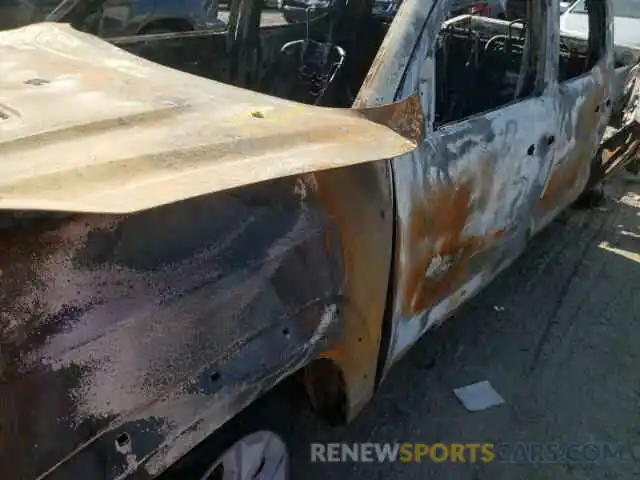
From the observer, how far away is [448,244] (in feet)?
8.11

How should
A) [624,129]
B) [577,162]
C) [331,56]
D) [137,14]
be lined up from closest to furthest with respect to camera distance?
1. [331,56]
2. [577,162]
3. [624,129]
4. [137,14]

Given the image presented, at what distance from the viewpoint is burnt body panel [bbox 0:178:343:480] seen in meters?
1.30

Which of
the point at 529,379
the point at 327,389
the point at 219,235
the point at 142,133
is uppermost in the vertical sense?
the point at 142,133

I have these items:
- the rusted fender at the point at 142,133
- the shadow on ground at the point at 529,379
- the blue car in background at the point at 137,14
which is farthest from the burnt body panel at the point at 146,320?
the blue car in background at the point at 137,14

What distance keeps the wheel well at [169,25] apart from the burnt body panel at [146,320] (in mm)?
4702

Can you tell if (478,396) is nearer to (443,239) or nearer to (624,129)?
(443,239)

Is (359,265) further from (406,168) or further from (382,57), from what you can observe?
(382,57)

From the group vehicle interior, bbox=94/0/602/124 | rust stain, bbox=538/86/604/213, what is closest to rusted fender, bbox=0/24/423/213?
vehicle interior, bbox=94/0/602/124

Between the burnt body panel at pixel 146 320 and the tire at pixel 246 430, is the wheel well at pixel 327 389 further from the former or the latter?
the burnt body panel at pixel 146 320

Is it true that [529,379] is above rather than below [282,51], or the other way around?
below

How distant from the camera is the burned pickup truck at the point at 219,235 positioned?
1.32 m

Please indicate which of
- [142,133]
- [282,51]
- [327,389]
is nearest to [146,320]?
[142,133]

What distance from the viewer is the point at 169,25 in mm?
6227

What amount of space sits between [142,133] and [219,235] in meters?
0.30
